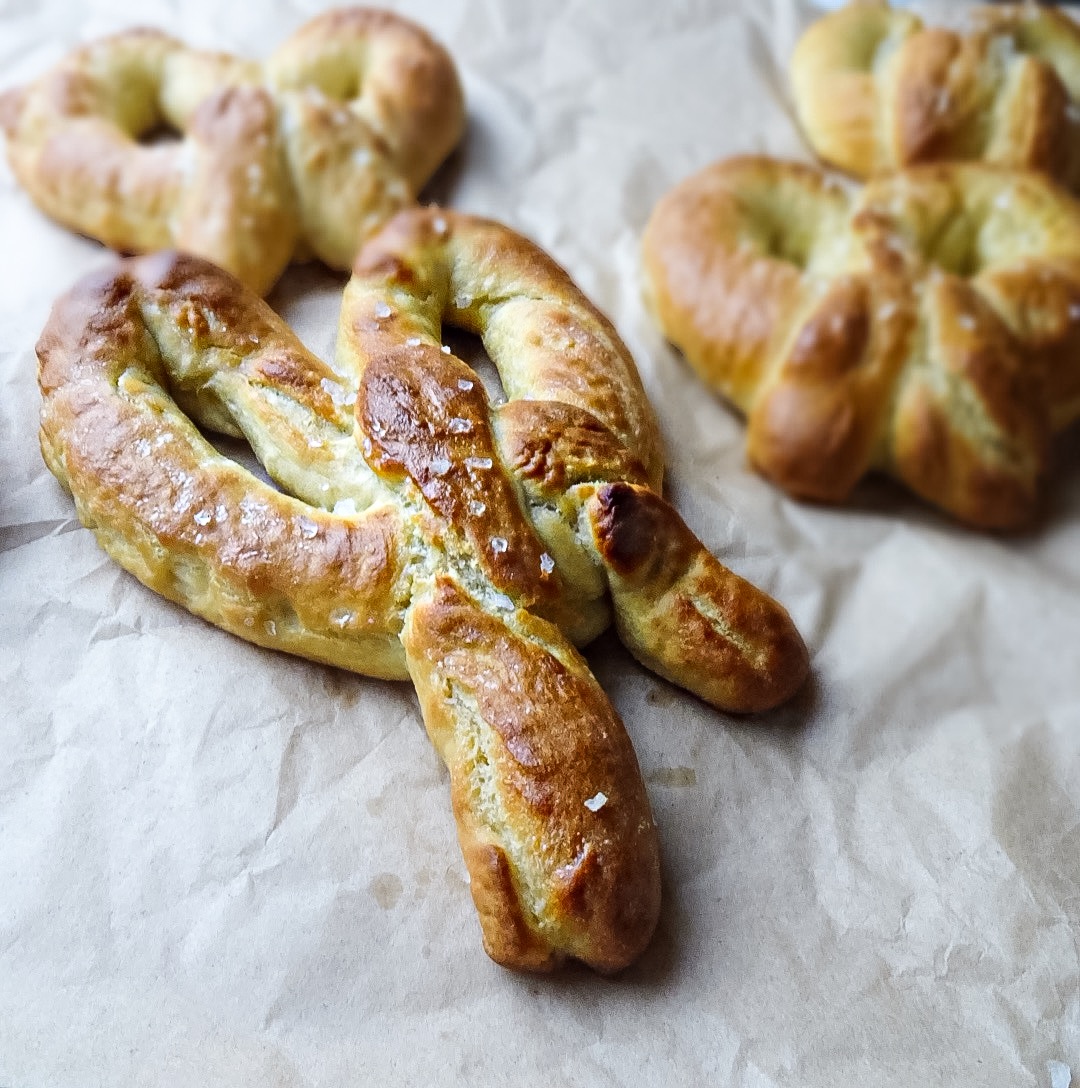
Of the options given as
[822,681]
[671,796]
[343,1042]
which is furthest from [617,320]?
[343,1042]

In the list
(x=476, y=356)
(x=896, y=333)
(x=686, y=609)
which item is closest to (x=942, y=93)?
(x=896, y=333)

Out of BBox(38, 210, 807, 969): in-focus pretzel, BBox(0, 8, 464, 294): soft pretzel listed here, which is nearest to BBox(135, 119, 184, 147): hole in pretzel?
BBox(0, 8, 464, 294): soft pretzel

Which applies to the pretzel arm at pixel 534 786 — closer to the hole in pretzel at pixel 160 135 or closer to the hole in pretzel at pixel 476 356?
the hole in pretzel at pixel 476 356

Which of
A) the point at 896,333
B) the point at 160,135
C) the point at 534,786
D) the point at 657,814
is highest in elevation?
the point at 160,135

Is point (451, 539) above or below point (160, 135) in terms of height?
below

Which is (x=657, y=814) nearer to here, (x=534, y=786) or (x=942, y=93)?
(x=534, y=786)

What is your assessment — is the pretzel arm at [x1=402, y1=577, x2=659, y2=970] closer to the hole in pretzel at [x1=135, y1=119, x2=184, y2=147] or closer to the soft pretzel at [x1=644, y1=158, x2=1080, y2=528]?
the soft pretzel at [x1=644, y1=158, x2=1080, y2=528]

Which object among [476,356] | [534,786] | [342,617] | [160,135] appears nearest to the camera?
[534,786]
